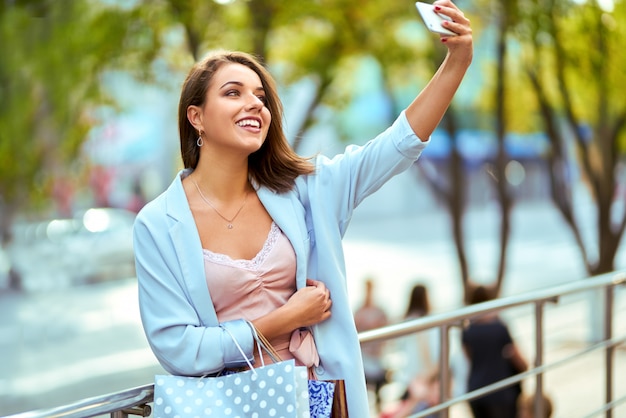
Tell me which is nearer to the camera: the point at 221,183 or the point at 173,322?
the point at 173,322

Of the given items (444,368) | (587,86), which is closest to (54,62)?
(587,86)

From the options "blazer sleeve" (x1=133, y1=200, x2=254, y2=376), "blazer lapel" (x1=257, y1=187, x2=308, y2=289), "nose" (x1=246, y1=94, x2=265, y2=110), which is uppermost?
"nose" (x1=246, y1=94, x2=265, y2=110)

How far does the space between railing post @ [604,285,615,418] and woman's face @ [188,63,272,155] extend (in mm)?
2557

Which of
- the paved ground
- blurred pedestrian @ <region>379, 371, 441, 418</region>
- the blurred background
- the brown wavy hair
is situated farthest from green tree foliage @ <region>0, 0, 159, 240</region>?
the brown wavy hair

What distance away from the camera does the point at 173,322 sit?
6.01 feet

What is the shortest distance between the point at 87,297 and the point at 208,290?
50.3 feet

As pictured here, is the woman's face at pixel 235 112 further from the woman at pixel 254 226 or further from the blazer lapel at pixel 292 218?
the blazer lapel at pixel 292 218

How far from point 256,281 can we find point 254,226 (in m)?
0.14

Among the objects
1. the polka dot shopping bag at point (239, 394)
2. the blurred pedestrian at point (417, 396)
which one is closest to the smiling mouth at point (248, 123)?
the polka dot shopping bag at point (239, 394)

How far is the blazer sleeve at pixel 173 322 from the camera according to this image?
1.83m

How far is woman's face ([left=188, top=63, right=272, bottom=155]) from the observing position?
1945 millimetres

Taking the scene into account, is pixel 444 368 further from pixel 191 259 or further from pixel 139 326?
pixel 139 326


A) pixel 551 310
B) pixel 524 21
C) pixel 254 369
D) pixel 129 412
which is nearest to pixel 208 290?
pixel 254 369

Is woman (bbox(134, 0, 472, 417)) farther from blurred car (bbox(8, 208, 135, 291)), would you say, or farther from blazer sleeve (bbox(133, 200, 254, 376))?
blurred car (bbox(8, 208, 135, 291))
